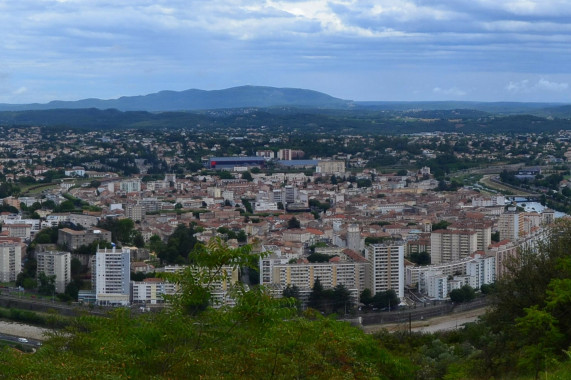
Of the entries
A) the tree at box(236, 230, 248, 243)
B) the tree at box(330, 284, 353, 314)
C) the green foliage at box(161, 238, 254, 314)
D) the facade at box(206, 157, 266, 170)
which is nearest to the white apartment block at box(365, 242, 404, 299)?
the tree at box(330, 284, 353, 314)

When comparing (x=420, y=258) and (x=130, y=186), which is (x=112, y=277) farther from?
(x=130, y=186)

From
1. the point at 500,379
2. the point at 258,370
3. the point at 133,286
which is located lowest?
the point at 133,286

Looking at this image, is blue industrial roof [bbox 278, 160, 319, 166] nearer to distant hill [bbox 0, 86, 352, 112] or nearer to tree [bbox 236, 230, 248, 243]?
tree [bbox 236, 230, 248, 243]

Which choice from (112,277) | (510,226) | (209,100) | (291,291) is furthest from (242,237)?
(209,100)

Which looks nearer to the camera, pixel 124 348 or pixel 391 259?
pixel 124 348

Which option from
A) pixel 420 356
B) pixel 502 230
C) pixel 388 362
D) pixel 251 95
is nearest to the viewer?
pixel 388 362

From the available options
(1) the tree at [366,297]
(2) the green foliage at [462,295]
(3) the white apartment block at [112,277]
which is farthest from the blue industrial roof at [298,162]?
(1) the tree at [366,297]

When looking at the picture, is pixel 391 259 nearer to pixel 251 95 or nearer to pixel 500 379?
pixel 500 379

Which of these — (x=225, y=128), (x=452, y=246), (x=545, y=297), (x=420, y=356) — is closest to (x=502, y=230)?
(x=452, y=246)
